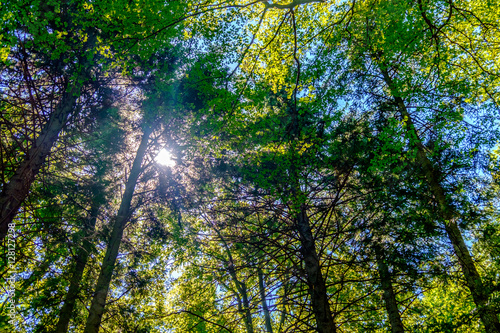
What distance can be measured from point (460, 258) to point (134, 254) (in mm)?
9051

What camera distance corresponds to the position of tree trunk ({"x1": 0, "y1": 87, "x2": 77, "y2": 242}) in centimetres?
451

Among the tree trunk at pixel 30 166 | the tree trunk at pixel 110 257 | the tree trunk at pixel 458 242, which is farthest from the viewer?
the tree trunk at pixel 110 257

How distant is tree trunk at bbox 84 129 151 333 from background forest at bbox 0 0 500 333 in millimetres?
41

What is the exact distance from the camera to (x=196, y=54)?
9234mm

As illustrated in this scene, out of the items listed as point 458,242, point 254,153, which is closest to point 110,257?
point 254,153

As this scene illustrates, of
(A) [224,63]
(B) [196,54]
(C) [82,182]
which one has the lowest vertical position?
(C) [82,182]

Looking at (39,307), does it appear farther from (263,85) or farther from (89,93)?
(263,85)

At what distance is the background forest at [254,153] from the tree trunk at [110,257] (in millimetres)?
41

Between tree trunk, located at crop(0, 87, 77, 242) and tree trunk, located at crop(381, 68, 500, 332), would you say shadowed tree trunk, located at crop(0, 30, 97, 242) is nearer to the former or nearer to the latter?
tree trunk, located at crop(0, 87, 77, 242)

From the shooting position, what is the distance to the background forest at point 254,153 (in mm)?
5547

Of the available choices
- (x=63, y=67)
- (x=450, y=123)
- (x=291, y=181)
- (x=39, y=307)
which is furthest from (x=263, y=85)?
(x=39, y=307)

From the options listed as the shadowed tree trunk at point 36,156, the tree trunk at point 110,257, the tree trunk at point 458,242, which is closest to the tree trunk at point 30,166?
the shadowed tree trunk at point 36,156

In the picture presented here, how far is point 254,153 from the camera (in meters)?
7.44

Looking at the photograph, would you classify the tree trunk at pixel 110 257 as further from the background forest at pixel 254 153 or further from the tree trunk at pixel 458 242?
the tree trunk at pixel 458 242
